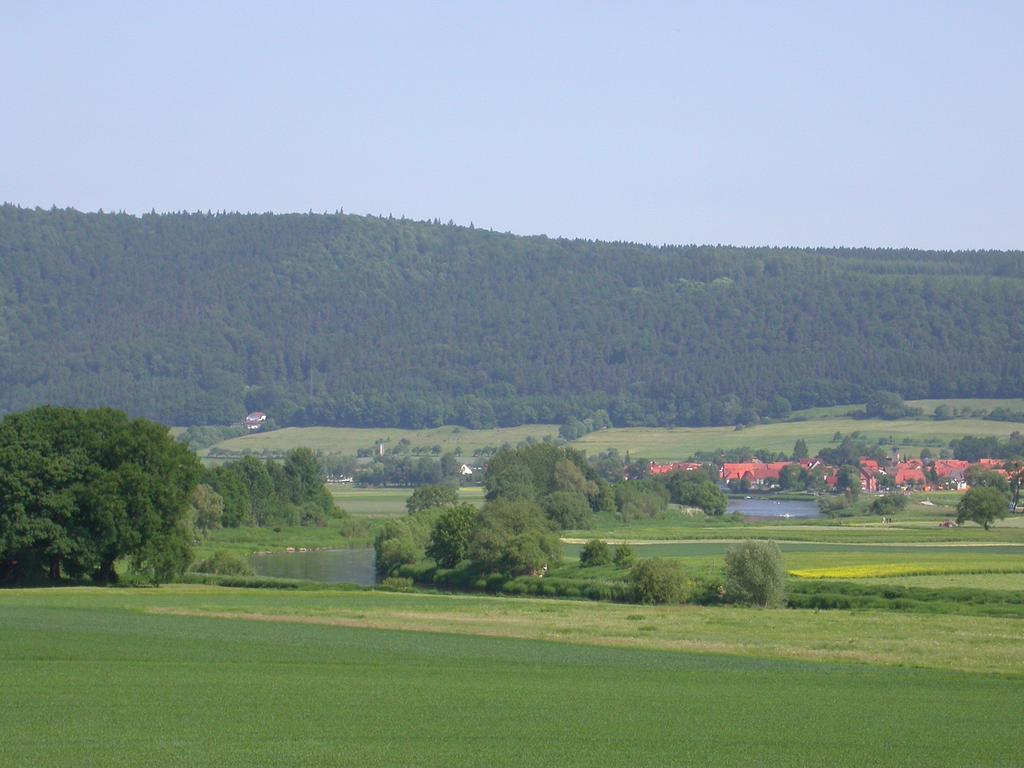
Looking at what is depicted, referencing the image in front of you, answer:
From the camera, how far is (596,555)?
65375mm

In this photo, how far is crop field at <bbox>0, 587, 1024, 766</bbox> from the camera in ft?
68.4

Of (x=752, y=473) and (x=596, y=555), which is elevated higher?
(x=596, y=555)

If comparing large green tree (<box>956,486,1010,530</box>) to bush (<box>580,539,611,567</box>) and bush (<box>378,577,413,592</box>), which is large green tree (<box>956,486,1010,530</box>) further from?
bush (<box>378,577,413,592</box>)

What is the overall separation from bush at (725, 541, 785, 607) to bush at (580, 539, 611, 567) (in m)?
13.1

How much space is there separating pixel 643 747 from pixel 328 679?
8287 millimetres

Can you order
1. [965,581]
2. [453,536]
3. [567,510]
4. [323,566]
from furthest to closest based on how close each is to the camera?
[567,510]
[323,566]
[453,536]
[965,581]

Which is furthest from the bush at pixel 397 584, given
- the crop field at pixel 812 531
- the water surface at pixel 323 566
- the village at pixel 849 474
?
the village at pixel 849 474

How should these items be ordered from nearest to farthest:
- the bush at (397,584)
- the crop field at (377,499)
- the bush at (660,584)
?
the bush at (660,584)
the bush at (397,584)
the crop field at (377,499)

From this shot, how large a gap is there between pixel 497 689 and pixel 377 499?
10672 cm

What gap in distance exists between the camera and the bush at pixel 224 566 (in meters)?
65.1

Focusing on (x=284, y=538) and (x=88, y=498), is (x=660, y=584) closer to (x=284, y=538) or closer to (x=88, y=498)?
(x=88, y=498)

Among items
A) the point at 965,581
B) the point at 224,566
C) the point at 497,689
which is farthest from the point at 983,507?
the point at 497,689

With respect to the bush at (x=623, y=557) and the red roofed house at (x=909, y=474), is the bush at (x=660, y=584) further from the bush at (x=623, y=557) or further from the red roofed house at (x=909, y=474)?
the red roofed house at (x=909, y=474)

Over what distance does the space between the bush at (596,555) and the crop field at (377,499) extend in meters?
38.6
